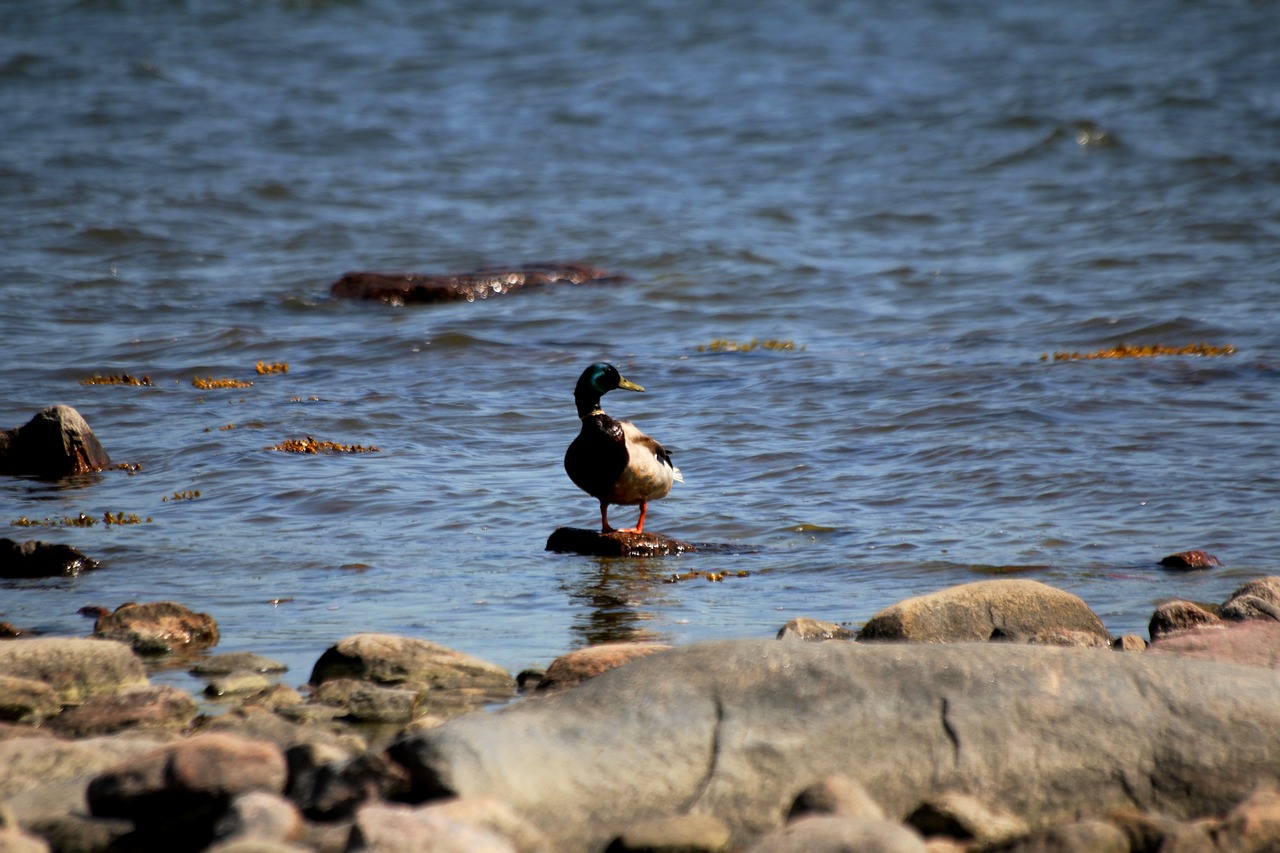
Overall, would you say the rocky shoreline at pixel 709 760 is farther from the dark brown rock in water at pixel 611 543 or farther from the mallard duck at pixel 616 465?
the mallard duck at pixel 616 465

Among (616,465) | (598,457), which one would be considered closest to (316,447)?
(598,457)

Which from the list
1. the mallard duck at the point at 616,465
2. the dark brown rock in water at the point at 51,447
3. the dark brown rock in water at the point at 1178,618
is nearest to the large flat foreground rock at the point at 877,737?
the dark brown rock in water at the point at 1178,618

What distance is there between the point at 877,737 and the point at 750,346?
1045 cm

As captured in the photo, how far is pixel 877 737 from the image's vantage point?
420cm

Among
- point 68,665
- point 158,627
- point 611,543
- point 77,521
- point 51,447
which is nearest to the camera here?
point 68,665

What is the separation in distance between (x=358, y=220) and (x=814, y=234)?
24.4 feet

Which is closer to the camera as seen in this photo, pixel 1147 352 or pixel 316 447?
pixel 316 447

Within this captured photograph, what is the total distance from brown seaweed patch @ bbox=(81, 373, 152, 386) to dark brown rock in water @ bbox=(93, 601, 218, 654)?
732cm

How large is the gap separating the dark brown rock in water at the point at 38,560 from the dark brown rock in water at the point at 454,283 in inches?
402

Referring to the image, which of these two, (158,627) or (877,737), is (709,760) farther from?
(158,627)

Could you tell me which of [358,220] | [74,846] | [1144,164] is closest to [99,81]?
[358,220]

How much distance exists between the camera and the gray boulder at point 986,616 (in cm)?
562

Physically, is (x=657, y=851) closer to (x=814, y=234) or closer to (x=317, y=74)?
(x=814, y=234)

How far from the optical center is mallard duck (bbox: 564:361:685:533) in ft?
28.1
